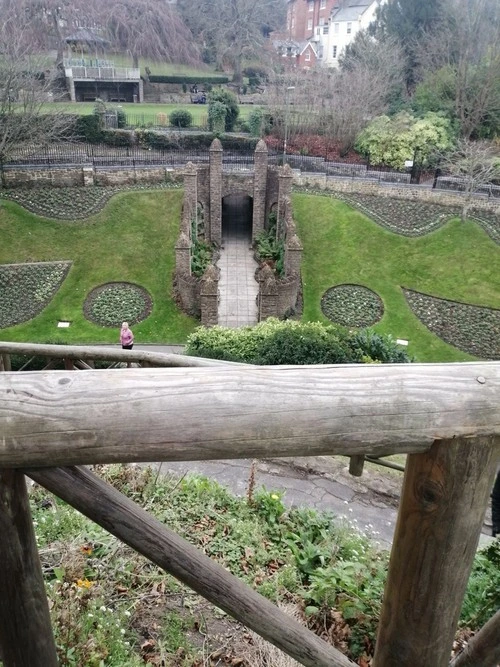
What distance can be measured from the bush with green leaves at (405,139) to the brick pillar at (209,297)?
15052 mm

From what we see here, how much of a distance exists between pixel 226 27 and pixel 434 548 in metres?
59.1

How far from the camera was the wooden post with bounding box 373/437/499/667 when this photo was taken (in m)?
1.30

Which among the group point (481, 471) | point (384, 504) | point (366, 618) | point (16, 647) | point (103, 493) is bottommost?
point (384, 504)

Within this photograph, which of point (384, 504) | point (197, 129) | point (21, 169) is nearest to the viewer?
point (384, 504)

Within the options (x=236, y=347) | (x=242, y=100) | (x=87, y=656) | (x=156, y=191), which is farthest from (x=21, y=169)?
(x=242, y=100)

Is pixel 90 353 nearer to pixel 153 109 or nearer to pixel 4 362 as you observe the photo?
pixel 4 362

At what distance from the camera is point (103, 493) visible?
57.6 inches

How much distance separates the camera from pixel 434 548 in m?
1.37

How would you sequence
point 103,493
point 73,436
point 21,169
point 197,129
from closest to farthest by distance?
1. point 73,436
2. point 103,493
3. point 21,169
4. point 197,129

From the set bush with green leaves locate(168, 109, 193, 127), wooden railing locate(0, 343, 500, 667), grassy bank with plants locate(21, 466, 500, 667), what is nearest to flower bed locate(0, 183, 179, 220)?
bush with green leaves locate(168, 109, 193, 127)

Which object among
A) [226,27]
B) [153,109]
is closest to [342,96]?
[153,109]

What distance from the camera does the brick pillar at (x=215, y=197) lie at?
22.0m

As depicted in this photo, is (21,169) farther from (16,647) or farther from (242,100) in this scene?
(242,100)

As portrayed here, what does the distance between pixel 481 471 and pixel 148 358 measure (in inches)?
83.9
